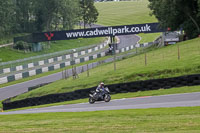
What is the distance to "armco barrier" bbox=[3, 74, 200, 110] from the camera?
67.5 ft

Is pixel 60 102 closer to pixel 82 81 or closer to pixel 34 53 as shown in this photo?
pixel 82 81

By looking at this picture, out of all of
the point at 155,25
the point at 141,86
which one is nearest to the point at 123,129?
the point at 141,86

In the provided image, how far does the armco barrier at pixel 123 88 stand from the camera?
20.6 metres

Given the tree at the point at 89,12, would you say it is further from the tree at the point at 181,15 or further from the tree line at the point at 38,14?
the tree at the point at 181,15

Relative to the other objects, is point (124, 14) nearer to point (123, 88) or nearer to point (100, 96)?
point (123, 88)

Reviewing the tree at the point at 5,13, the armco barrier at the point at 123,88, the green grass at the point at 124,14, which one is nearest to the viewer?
the armco barrier at the point at 123,88

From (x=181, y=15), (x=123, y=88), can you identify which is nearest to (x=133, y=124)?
(x=123, y=88)

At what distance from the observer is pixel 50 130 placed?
11805mm

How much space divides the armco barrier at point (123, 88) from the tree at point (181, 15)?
23.9 meters

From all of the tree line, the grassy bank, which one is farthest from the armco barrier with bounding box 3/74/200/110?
the grassy bank

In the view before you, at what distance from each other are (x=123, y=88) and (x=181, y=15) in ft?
89.8

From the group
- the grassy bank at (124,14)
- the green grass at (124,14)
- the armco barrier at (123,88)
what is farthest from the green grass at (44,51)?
the green grass at (124,14)

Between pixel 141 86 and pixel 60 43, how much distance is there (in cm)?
5916

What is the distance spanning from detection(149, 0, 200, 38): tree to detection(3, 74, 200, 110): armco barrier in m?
23.9
